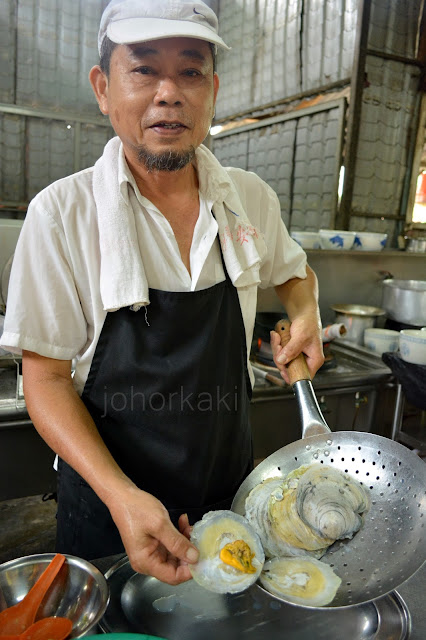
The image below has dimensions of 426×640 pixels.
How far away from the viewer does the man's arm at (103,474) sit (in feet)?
3.08

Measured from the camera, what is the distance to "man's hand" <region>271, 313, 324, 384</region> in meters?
1.44

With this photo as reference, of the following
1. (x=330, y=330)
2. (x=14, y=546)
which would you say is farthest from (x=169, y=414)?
(x=14, y=546)

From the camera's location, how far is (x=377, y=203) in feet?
14.9

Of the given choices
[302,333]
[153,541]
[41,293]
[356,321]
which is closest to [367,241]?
[356,321]

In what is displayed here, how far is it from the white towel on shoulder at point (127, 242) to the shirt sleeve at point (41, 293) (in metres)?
0.10

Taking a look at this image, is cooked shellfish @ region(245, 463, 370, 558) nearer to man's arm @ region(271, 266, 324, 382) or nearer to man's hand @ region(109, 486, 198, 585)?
man's hand @ region(109, 486, 198, 585)

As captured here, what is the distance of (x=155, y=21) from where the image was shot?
3.90 ft

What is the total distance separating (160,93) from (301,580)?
1124 mm

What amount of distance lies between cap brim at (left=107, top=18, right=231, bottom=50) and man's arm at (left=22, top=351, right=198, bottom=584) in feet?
2.59

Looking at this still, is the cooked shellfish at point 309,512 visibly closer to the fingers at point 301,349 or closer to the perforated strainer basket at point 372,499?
the perforated strainer basket at point 372,499

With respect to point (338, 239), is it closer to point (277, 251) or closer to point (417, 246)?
point (417, 246)

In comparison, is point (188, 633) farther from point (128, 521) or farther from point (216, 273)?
point (216, 273)

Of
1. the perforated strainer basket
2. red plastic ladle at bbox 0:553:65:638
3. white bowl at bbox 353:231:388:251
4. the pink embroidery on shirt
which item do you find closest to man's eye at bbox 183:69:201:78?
the pink embroidery on shirt

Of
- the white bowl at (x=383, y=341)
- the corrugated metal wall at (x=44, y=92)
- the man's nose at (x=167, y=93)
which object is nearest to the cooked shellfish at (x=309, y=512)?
the man's nose at (x=167, y=93)
